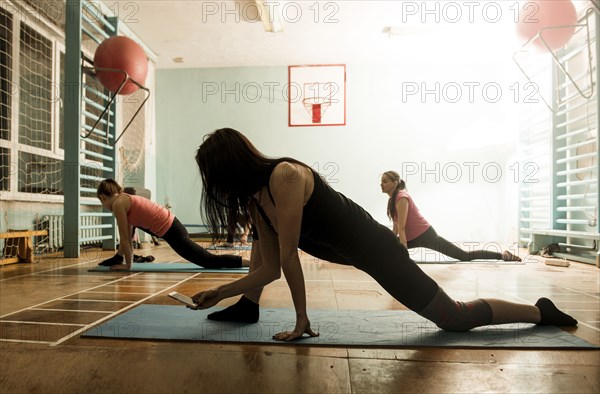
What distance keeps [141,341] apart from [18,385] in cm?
38

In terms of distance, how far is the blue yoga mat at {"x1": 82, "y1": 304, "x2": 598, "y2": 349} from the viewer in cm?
132

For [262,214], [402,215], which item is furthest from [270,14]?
[262,214]

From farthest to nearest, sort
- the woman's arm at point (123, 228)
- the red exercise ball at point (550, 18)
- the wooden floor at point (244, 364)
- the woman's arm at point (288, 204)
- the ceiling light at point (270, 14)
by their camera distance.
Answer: the ceiling light at point (270, 14)
the red exercise ball at point (550, 18)
the woman's arm at point (123, 228)
the woman's arm at point (288, 204)
the wooden floor at point (244, 364)

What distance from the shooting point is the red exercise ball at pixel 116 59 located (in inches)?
144

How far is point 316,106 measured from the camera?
700 cm

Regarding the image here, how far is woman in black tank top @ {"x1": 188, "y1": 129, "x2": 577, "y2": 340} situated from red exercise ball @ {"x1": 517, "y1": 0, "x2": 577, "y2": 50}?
2.80m

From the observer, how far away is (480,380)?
40.9 inches

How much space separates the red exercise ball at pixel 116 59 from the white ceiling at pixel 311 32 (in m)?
1.54

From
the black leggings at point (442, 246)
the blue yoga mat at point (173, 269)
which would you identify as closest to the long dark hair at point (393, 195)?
the black leggings at point (442, 246)

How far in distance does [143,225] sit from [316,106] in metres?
4.52

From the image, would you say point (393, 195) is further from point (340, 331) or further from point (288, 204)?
point (288, 204)

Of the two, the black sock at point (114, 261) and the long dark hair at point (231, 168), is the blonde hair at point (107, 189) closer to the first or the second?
the black sock at point (114, 261)

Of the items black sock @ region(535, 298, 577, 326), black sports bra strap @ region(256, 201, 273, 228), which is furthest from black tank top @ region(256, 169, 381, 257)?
black sock @ region(535, 298, 577, 326)

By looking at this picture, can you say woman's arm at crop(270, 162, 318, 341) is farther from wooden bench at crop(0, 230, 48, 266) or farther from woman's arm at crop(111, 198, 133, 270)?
wooden bench at crop(0, 230, 48, 266)
